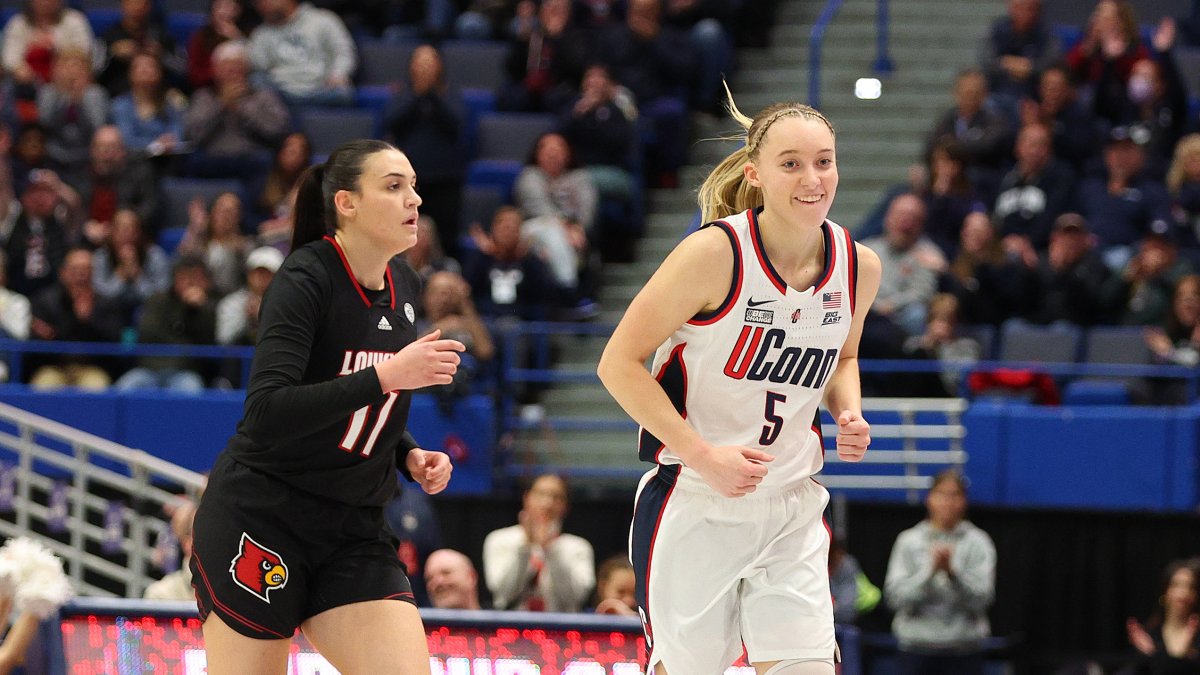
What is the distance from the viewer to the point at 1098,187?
1136 cm

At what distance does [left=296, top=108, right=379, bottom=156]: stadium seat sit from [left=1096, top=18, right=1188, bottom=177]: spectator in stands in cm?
523

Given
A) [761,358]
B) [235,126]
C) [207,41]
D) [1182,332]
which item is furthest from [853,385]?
[207,41]

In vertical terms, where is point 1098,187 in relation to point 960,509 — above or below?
above

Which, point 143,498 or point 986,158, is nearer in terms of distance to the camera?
point 143,498

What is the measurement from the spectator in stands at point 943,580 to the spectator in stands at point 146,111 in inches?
263

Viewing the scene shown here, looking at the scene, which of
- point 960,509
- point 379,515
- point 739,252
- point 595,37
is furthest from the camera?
point 595,37

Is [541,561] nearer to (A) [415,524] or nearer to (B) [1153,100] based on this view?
(A) [415,524]

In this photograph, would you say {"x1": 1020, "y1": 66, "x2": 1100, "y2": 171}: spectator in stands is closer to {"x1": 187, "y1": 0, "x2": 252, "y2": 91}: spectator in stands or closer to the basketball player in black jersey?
{"x1": 187, "y1": 0, "x2": 252, "y2": 91}: spectator in stands

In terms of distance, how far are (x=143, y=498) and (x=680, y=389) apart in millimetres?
5641

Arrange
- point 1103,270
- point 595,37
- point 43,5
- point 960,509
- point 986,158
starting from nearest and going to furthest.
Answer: point 960,509
point 1103,270
point 986,158
point 595,37
point 43,5

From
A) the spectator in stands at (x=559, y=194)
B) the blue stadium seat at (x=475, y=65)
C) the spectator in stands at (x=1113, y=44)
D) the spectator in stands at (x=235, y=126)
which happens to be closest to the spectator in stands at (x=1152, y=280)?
the spectator in stands at (x=1113, y=44)

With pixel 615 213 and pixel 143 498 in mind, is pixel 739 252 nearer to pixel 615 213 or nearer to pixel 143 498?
pixel 143 498

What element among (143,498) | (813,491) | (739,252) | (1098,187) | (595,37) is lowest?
(143,498)

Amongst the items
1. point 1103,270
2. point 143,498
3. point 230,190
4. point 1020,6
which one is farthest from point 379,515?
point 1020,6
